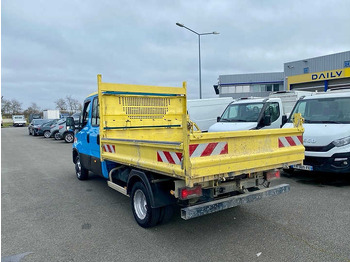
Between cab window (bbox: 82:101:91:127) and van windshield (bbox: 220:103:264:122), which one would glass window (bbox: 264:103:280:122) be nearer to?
van windshield (bbox: 220:103:264:122)

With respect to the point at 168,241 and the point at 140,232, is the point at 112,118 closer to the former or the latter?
the point at 140,232

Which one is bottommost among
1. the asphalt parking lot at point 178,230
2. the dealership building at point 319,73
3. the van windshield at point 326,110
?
the asphalt parking lot at point 178,230

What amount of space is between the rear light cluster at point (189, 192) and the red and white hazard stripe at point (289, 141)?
1501 mm

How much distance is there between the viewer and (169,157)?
3.38m

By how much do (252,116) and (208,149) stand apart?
680 cm

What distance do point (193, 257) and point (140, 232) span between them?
1.07 metres

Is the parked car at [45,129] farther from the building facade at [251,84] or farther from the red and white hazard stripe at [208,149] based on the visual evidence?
the building facade at [251,84]

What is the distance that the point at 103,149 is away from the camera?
17.5 ft

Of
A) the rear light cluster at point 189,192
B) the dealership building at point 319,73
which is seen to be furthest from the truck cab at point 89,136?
the dealership building at point 319,73

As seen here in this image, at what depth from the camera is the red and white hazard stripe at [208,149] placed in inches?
124

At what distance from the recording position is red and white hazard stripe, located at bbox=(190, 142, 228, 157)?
3.14m

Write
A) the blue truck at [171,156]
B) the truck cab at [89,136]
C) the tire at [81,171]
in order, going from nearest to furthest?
the blue truck at [171,156] → the truck cab at [89,136] → the tire at [81,171]

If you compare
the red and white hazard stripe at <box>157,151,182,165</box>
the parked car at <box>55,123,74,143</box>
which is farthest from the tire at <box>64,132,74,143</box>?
the red and white hazard stripe at <box>157,151,182,165</box>

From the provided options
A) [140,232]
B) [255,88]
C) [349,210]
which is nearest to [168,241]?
[140,232]
